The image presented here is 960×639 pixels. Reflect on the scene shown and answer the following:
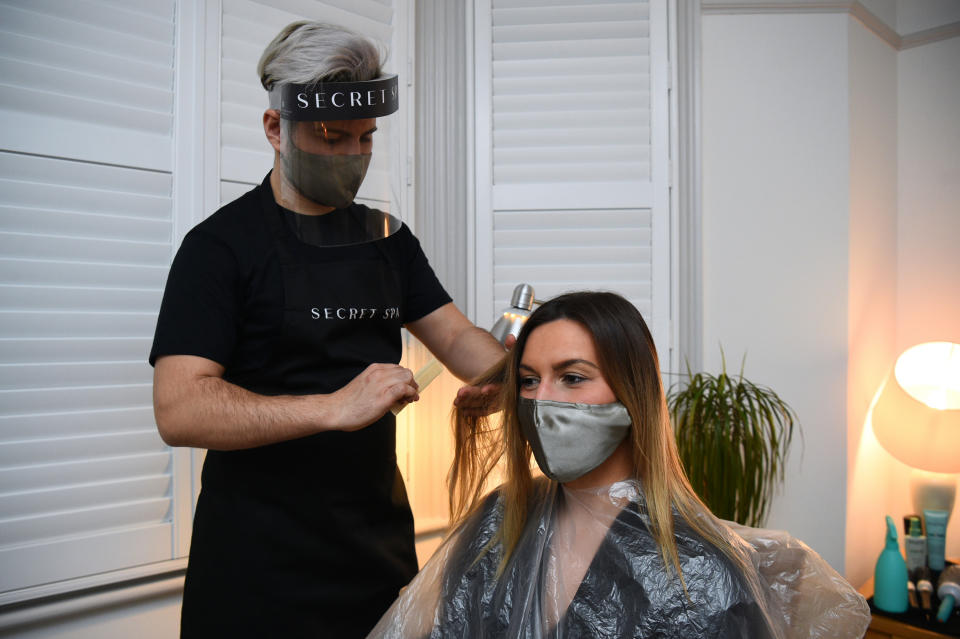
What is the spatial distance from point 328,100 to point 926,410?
7.34 ft

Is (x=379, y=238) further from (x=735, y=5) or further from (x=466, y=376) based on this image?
(x=735, y=5)

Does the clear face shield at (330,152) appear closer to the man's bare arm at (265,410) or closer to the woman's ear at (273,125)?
the woman's ear at (273,125)

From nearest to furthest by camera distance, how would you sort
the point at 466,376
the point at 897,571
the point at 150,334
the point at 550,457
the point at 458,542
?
the point at 550,457 → the point at 458,542 → the point at 466,376 → the point at 150,334 → the point at 897,571

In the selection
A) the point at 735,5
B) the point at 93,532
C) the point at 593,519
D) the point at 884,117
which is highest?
the point at 735,5

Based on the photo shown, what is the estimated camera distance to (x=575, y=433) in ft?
4.06

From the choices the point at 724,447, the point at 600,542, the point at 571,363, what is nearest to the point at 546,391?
the point at 571,363

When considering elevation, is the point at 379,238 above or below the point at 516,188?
below

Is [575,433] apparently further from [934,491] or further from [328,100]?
[934,491]

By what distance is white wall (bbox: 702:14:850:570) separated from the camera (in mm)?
2520

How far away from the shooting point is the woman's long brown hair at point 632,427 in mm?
1218

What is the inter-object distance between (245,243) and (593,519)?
860mm

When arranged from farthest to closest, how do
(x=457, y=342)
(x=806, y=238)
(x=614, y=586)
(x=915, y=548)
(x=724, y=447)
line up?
1. (x=806, y=238)
2. (x=915, y=548)
3. (x=724, y=447)
4. (x=457, y=342)
5. (x=614, y=586)

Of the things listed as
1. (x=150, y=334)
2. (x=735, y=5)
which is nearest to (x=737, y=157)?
(x=735, y=5)

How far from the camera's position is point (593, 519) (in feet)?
4.21
